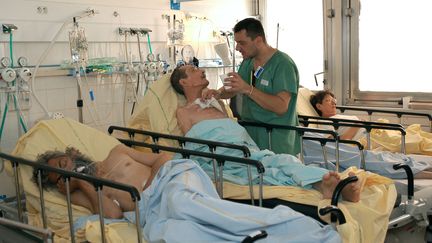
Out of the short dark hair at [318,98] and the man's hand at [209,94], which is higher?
the man's hand at [209,94]

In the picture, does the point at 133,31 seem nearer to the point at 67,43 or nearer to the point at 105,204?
the point at 67,43

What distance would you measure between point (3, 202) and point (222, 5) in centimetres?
305

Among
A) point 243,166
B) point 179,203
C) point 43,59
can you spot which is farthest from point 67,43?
point 179,203

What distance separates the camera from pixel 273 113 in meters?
3.33

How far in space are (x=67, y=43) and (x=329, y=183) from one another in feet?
7.53

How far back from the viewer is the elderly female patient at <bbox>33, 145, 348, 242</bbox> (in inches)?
77.3

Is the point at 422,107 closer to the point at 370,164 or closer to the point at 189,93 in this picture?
the point at 370,164

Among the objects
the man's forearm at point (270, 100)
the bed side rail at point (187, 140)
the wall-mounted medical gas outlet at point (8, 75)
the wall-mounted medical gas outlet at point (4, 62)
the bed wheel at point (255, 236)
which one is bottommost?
the bed wheel at point (255, 236)

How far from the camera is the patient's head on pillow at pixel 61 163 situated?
2643mm

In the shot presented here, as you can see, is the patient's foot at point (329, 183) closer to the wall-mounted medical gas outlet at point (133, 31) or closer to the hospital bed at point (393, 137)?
the hospital bed at point (393, 137)

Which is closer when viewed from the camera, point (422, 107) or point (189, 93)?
point (189, 93)

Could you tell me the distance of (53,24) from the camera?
3539mm

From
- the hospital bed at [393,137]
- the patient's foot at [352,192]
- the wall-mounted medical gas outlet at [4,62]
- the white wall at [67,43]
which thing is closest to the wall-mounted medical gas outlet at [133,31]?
the white wall at [67,43]

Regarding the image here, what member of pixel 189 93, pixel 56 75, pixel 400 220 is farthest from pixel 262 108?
pixel 56 75
